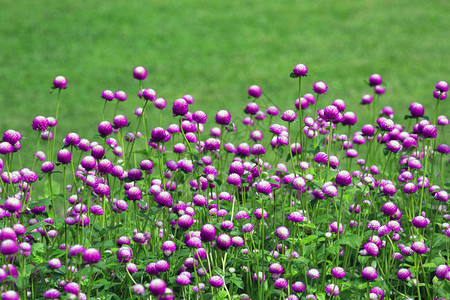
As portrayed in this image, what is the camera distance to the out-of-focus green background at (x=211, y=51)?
7.54 metres

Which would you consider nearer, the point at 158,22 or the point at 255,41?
the point at 255,41

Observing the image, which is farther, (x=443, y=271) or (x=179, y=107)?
(x=179, y=107)

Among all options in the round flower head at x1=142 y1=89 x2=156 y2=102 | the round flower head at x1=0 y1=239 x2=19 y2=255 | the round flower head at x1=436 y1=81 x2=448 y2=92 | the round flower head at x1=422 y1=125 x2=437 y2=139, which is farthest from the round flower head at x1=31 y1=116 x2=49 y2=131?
the round flower head at x1=436 y1=81 x2=448 y2=92

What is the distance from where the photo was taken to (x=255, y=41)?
962cm

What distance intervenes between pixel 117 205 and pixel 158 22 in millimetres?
7901

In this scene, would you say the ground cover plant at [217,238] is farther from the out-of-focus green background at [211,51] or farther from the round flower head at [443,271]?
the out-of-focus green background at [211,51]

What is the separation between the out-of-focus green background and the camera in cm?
754

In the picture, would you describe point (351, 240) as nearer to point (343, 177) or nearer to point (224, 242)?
point (343, 177)

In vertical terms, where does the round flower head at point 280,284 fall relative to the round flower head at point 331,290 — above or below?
above

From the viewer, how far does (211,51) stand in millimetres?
9211

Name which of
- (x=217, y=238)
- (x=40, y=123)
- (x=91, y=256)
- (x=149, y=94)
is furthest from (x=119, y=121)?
(x=91, y=256)

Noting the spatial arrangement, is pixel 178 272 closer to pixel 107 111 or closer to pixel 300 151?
pixel 300 151

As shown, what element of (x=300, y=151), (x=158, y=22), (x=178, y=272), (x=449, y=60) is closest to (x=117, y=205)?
(x=178, y=272)

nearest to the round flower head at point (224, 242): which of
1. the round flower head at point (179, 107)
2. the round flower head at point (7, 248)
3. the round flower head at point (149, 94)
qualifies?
the round flower head at point (179, 107)
